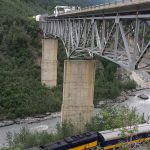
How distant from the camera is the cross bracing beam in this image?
14109mm

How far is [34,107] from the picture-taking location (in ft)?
128

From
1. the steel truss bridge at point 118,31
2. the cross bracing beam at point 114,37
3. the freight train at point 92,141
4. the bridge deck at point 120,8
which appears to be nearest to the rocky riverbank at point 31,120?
the cross bracing beam at point 114,37

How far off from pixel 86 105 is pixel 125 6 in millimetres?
14195

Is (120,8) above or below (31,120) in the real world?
above

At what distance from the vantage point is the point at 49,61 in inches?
1722

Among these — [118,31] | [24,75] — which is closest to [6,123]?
[24,75]

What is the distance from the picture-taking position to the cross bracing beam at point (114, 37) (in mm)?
14109

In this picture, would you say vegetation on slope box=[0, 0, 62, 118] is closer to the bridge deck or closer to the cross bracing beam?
the cross bracing beam

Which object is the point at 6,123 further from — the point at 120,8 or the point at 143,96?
the point at 120,8

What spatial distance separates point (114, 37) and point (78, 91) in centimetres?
1129

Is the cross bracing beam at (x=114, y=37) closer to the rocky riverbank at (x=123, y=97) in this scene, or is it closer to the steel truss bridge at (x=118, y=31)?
the steel truss bridge at (x=118, y=31)

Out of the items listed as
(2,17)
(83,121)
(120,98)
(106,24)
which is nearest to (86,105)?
(83,121)

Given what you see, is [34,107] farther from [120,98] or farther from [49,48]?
[120,98]

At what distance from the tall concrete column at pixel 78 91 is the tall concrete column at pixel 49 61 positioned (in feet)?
50.4
